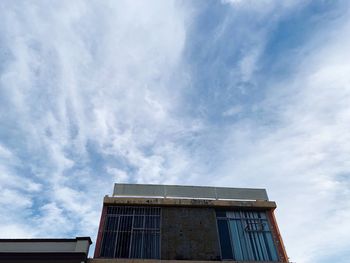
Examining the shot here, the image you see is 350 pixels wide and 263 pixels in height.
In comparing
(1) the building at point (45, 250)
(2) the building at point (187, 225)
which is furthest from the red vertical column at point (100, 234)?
(1) the building at point (45, 250)

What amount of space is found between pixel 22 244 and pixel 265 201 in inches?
560

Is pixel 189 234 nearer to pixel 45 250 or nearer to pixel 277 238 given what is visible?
pixel 277 238

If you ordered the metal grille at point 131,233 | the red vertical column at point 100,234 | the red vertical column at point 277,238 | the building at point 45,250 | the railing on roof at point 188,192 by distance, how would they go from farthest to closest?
the railing on roof at point 188,192
the red vertical column at point 277,238
the metal grille at point 131,233
the red vertical column at point 100,234
the building at point 45,250

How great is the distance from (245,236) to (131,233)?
263 inches

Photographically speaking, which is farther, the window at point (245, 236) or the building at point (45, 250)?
the window at point (245, 236)

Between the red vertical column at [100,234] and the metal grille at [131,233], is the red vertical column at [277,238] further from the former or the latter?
the red vertical column at [100,234]

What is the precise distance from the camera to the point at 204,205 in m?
14.8

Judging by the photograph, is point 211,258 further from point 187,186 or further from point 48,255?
point 48,255

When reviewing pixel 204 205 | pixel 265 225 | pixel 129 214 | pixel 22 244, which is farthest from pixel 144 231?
pixel 265 225

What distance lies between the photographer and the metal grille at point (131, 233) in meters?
12.8

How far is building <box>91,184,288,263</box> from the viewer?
12.9m

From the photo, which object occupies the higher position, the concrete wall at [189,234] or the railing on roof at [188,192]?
the railing on roof at [188,192]

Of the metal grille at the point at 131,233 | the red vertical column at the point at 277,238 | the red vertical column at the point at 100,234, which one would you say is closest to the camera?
the red vertical column at the point at 100,234

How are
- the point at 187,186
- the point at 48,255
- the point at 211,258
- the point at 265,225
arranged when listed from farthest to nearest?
the point at 187,186, the point at 265,225, the point at 211,258, the point at 48,255
